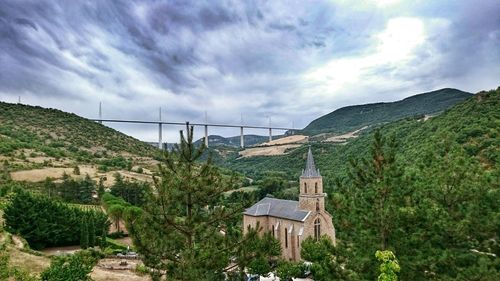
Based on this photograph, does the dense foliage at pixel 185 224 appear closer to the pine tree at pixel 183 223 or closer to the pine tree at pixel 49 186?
the pine tree at pixel 183 223

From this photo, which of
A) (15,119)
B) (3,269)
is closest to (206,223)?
(3,269)

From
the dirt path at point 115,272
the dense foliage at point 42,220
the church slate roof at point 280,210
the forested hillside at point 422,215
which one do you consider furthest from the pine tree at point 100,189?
the forested hillside at point 422,215

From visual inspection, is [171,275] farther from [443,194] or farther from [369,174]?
[443,194]

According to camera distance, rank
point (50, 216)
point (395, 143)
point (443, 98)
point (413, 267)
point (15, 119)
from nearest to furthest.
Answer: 1. point (413, 267)
2. point (395, 143)
3. point (50, 216)
4. point (15, 119)
5. point (443, 98)

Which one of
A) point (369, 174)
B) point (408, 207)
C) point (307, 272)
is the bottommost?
point (307, 272)

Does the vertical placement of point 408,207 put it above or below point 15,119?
below

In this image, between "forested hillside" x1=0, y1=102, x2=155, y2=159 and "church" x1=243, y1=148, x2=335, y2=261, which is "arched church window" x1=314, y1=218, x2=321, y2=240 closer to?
"church" x1=243, y1=148, x2=335, y2=261

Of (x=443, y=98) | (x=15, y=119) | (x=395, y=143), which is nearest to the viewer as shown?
(x=395, y=143)
